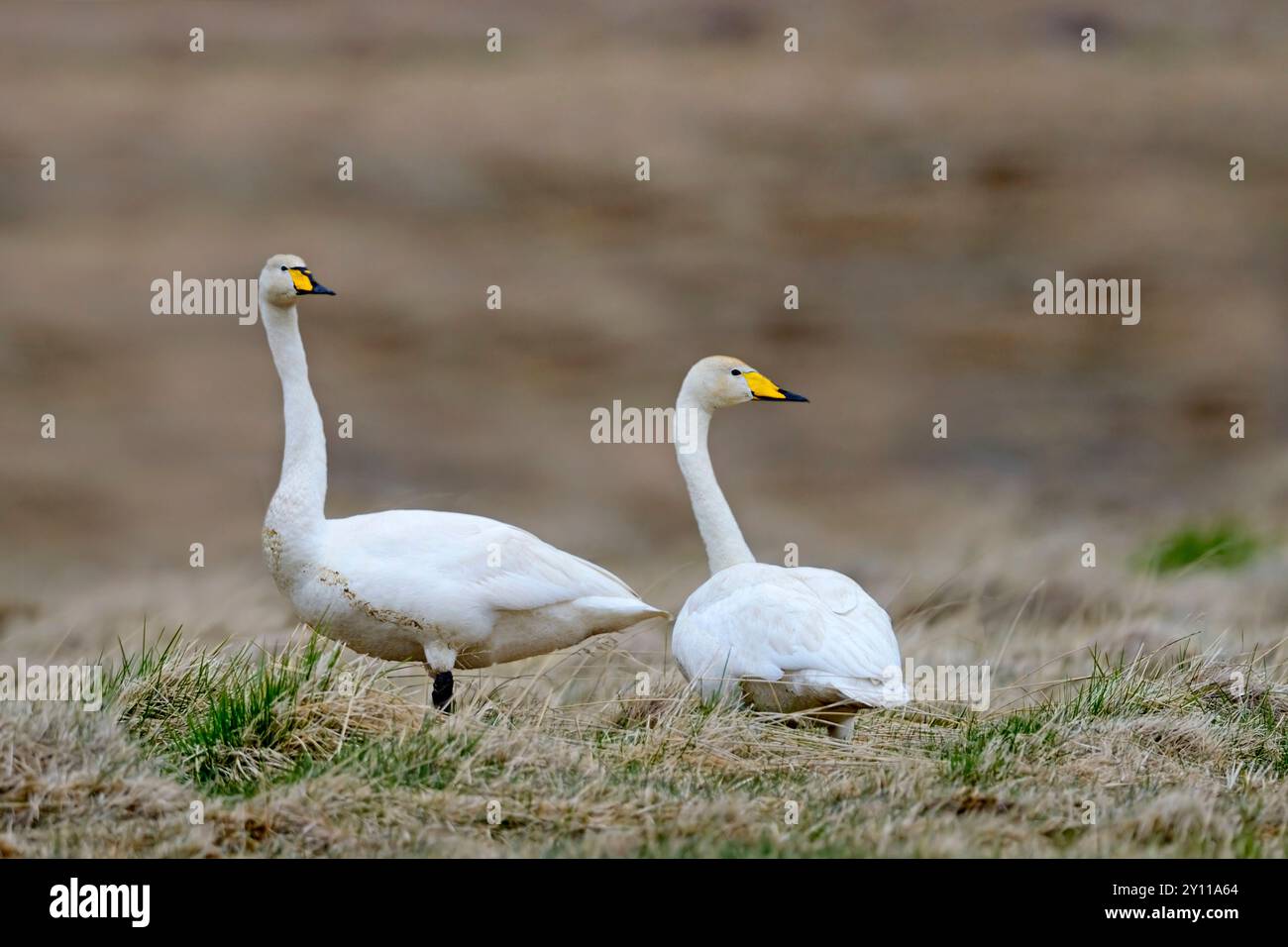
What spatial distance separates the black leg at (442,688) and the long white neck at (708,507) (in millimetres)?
1691

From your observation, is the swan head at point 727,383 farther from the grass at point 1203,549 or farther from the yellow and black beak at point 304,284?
the grass at point 1203,549

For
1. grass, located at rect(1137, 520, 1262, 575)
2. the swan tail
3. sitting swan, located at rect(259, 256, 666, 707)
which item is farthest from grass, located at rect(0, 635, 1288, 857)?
grass, located at rect(1137, 520, 1262, 575)

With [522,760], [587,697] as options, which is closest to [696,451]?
[587,697]

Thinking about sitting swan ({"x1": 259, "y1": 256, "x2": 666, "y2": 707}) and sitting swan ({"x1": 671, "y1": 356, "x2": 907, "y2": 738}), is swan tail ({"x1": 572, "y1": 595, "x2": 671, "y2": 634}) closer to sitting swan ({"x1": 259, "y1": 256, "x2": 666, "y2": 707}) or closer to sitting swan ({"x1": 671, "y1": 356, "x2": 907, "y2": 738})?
sitting swan ({"x1": 259, "y1": 256, "x2": 666, "y2": 707})

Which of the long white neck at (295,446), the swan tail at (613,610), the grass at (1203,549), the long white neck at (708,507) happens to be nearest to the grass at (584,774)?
the swan tail at (613,610)

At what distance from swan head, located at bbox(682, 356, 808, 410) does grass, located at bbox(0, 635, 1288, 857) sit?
79.2 inches

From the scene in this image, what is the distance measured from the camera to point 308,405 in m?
9.27

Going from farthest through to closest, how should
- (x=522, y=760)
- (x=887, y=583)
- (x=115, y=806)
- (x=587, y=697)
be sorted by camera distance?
1. (x=887, y=583)
2. (x=587, y=697)
3. (x=522, y=760)
4. (x=115, y=806)

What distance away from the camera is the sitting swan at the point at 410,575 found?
8.72 metres

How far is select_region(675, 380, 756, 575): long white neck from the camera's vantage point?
391 inches

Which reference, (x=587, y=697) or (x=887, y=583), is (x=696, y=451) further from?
(x=887, y=583)

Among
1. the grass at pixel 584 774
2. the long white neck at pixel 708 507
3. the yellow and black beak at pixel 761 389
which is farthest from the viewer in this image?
the yellow and black beak at pixel 761 389

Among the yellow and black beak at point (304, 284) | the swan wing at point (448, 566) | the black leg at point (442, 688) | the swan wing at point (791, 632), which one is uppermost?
the yellow and black beak at point (304, 284)
